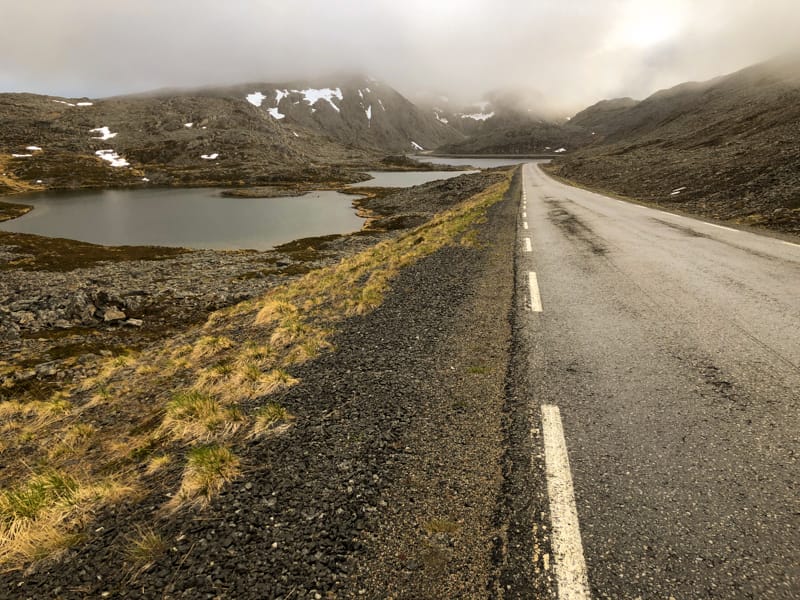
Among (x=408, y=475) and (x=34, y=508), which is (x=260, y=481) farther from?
(x=34, y=508)

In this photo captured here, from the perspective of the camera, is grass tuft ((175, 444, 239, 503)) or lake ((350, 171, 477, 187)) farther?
lake ((350, 171, 477, 187))

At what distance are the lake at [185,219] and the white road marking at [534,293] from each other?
3718 cm

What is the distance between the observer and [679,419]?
443 centimetres

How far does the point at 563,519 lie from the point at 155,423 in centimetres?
655

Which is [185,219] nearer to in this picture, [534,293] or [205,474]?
[534,293]

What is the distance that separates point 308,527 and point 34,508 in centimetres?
321

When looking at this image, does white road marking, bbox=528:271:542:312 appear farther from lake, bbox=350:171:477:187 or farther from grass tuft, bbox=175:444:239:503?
lake, bbox=350:171:477:187

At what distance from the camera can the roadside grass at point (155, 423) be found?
405 cm

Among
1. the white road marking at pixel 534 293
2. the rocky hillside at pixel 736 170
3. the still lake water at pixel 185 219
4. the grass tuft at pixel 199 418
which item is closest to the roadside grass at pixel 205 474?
the grass tuft at pixel 199 418

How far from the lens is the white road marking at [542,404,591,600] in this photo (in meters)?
2.71

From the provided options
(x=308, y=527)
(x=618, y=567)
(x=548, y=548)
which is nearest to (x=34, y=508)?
(x=308, y=527)

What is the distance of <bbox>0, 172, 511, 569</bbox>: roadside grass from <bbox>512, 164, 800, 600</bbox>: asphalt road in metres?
3.74

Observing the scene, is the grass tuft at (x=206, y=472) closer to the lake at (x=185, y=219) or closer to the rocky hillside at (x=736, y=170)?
the rocky hillside at (x=736, y=170)

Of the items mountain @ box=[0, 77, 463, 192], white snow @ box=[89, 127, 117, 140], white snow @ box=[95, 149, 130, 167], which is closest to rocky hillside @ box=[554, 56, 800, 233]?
mountain @ box=[0, 77, 463, 192]
